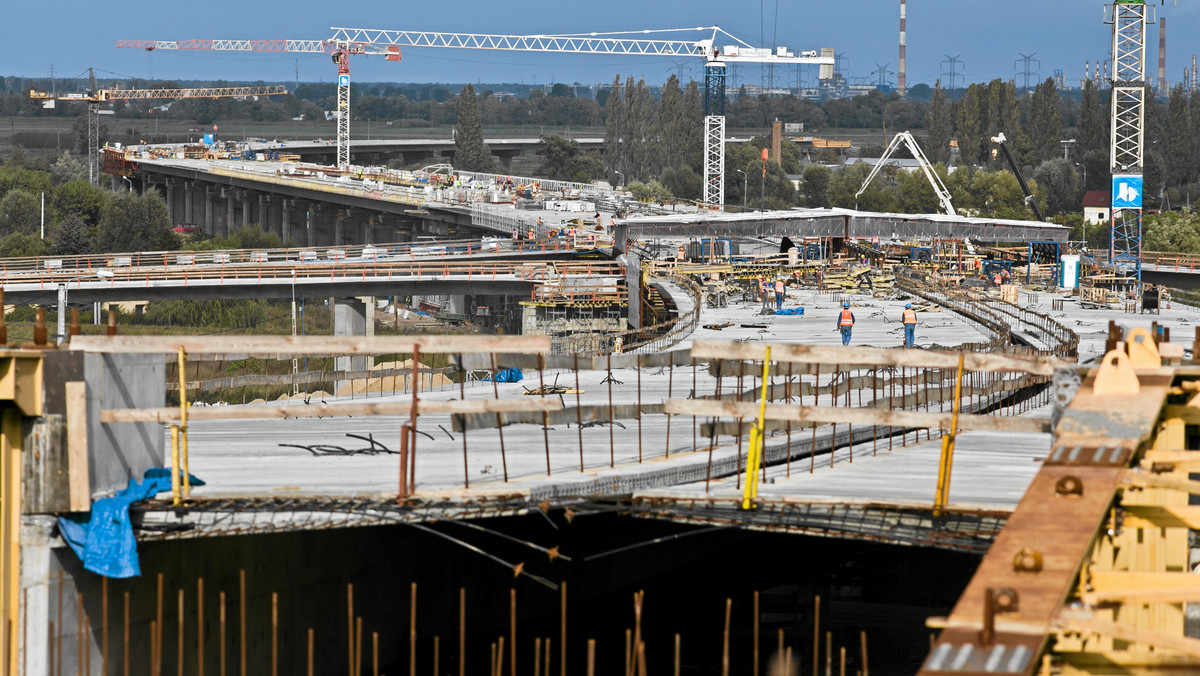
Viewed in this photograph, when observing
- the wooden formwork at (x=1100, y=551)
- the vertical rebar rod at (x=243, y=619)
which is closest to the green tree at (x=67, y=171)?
the vertical rebar rod at (x=243, y=619)

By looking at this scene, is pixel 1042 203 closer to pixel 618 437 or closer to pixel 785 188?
pixel 785 188

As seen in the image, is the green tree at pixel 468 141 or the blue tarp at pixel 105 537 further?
the green tree at pixel 468 141

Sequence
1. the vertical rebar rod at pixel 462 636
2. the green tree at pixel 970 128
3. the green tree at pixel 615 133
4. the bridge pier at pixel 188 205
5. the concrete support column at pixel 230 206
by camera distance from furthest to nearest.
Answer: the green tree at pixel 615 133 → the bridge pier at pixel 188 205 → the green tree at pixel 970 128 → the concrete support column at pixel 230 206 → the vertical rebar rod at pixel 462 636

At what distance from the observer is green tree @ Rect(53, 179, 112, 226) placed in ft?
394

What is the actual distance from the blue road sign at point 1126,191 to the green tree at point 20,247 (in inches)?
2773

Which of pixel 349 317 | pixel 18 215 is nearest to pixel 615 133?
pixel 18 215

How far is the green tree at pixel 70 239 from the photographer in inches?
4156

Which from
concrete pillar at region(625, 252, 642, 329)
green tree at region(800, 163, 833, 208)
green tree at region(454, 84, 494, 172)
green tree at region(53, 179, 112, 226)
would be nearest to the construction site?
concrete pillar at region(625, 252, 642, 329)

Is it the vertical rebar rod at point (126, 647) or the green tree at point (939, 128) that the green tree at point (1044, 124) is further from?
the vertical rebar rod at point (126, 647)

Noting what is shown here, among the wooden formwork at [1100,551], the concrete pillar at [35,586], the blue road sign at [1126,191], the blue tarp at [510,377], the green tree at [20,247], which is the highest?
the blue road sign at [1126,191]

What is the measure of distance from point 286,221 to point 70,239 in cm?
3846

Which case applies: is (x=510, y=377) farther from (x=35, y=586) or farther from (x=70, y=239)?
(x=70, y=239)

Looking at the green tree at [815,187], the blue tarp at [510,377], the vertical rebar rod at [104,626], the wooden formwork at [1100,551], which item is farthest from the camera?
the green tree at [815,187]

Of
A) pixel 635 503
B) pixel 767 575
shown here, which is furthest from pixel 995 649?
pixel 767 575
